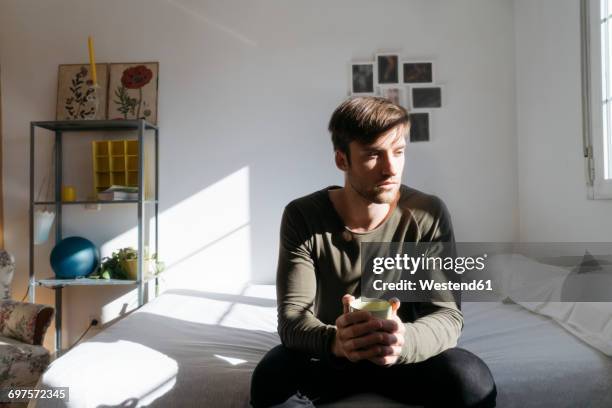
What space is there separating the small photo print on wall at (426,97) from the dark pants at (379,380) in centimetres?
208

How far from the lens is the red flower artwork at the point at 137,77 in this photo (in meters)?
3.00

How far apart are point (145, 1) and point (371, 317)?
2.77m

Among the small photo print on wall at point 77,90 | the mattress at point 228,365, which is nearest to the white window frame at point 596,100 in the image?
the mattress at point 228,365

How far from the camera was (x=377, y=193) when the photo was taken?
1241 millimetres

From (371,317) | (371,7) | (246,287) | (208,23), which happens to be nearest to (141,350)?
(371,317)

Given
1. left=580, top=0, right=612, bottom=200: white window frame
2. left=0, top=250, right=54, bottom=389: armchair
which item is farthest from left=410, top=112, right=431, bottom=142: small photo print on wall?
left=0, top=250, right=54, bottom=389: armchair

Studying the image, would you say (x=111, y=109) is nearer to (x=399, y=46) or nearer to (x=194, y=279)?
(x=194, y=279)

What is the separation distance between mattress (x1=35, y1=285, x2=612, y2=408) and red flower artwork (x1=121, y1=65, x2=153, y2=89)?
5.38 feet

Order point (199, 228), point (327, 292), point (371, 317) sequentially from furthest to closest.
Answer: point (199, 228)
point (327, 292)
point (371, 317)

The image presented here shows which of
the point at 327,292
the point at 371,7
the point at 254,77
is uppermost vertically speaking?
the point at 371,7

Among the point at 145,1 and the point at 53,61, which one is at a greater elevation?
the point at 145,1

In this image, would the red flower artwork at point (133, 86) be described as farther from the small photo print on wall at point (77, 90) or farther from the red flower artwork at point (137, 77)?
the small photo print on wall at point (77, 90)

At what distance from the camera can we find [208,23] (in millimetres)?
3021

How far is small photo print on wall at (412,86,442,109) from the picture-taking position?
2.99 metres
